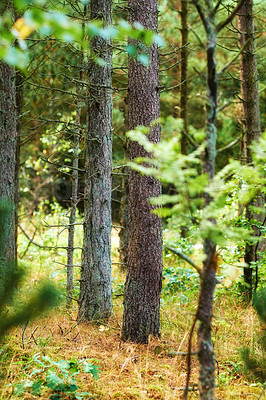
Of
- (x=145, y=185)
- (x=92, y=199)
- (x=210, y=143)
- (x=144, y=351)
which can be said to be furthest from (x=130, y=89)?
(x=144, y=351)

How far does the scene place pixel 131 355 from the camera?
3.87 metres

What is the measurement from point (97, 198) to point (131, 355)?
2.11 metres

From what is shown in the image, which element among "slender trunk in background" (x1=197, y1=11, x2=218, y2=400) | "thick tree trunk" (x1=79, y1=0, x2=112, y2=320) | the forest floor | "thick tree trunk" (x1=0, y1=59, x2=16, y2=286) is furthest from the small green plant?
"thick tree trunk" (x1=0, y1=59, x2=16, y2=286)

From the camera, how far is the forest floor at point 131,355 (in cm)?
310

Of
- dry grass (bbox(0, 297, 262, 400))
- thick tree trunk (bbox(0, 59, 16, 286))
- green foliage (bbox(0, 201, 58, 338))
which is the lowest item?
dry grass (bbox(0, 297, 262, 400))

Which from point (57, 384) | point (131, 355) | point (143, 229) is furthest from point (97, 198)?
point (57, 384)

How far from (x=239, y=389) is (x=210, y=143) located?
2.32 metres

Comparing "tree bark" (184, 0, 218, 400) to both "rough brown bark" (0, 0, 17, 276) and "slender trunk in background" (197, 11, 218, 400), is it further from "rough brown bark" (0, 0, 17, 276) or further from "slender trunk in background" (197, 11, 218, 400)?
"rough brown bark" (0, 0, 17, 276)

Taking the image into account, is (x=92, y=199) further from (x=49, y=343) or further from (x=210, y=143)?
(x=210, y=143)

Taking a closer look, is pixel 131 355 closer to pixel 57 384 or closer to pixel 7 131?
pixel 57 384

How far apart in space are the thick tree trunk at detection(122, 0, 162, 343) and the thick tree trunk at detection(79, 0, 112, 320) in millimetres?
896

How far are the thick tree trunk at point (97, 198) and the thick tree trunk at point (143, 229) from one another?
90 cm

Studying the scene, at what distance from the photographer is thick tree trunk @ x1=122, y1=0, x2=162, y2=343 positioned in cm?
418

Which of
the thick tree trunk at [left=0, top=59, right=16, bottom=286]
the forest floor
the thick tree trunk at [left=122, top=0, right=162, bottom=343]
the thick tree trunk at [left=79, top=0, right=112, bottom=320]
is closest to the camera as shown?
the forest floor
